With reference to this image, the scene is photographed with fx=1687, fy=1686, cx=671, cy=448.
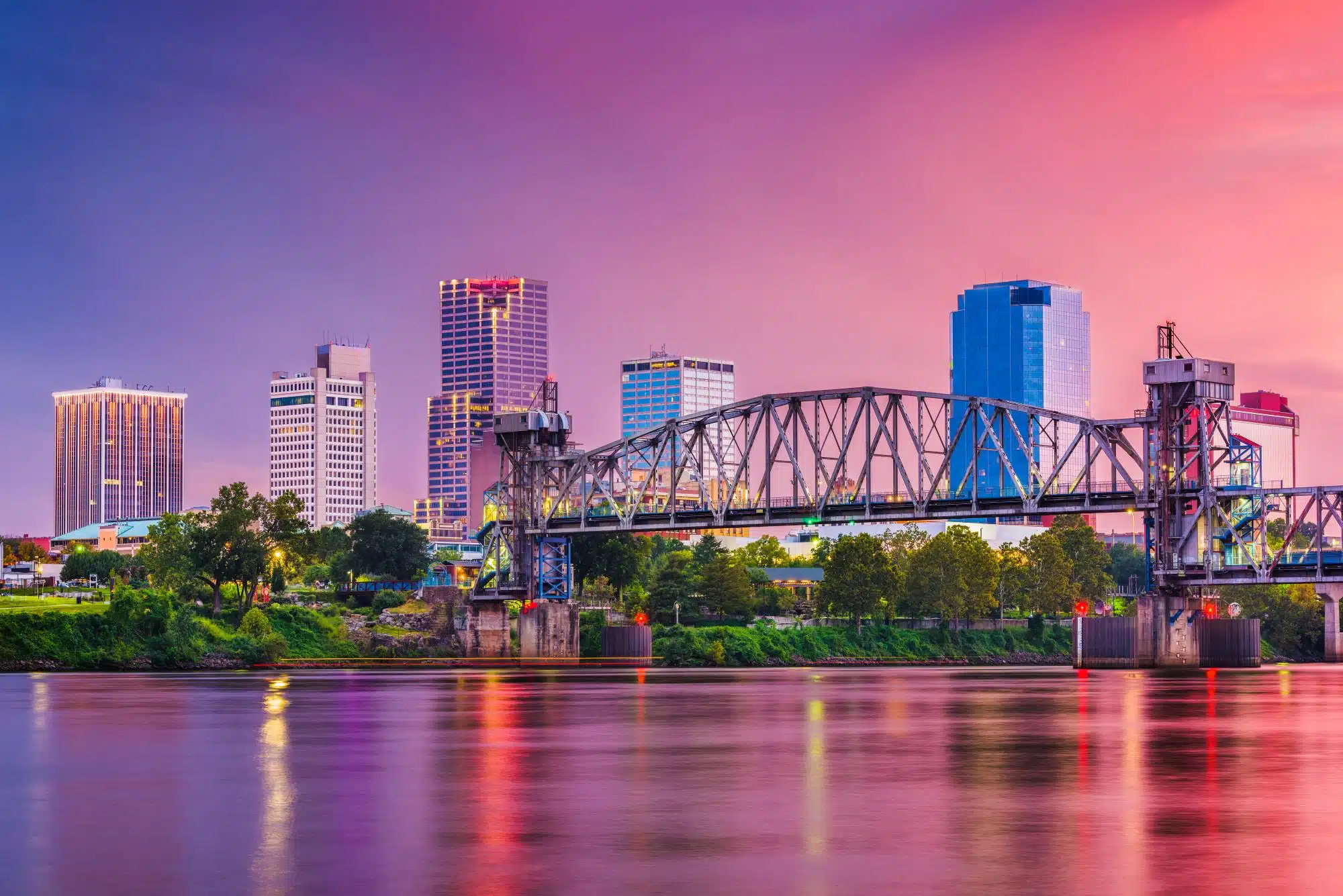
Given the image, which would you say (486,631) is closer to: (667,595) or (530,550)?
(530,550)

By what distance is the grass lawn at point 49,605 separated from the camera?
454ft

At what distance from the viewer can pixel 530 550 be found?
18075 centimetres

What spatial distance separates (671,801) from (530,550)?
152221 millimetres

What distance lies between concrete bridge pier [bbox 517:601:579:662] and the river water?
4310 inches

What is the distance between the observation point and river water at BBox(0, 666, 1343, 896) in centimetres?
2125

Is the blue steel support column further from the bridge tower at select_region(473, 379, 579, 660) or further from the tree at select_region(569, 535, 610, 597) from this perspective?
the tree at select_region(569, 535, 610, 597)

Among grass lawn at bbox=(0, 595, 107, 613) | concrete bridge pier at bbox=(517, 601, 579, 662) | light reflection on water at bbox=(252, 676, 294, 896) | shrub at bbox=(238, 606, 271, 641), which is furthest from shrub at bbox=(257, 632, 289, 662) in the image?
light reflection on water at bbox=(252, 676, 294, 896)

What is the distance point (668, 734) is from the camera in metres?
48.0

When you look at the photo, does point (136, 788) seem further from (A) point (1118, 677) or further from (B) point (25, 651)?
(B) point (25, 651)

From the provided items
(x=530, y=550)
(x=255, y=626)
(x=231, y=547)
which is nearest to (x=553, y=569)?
(x=530, y=550)

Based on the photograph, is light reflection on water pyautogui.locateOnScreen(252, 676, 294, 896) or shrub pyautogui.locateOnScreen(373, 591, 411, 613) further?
shrub pyautogui.locateOnScreen(373, 591, 411, 613)

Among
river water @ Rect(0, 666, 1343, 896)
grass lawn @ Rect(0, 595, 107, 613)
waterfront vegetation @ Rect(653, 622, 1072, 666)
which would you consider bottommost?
waterfront vegetation @ Rect(653, 622, 1072, 666)

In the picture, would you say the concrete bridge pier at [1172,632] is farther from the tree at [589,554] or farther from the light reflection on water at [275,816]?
the light reflection on water at [275,816]

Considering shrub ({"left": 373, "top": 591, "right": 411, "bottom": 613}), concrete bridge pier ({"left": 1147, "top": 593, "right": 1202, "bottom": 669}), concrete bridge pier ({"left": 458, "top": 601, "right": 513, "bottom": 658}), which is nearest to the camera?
concrete bridge pier ({"left": 1147, "top": 593, "right": 1202, "bottom": 669})
